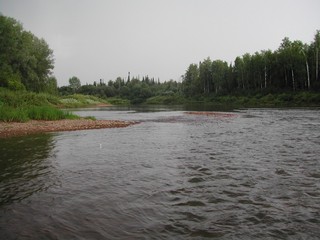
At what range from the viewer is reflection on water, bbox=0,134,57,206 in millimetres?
7168

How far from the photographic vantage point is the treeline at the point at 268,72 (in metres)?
62.7

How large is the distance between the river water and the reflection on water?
0.09 ft

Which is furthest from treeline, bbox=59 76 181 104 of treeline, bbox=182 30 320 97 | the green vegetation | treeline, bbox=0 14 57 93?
the green vegetation

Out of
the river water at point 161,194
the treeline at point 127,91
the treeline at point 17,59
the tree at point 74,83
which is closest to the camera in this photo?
the river water at point 161,194

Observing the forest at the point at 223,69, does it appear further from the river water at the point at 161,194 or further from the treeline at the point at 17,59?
the river water at the point at 161,194

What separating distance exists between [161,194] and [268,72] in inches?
3151

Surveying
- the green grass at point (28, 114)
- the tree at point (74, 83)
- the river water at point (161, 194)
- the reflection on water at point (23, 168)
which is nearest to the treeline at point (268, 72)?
the green grass at point (28, 114)

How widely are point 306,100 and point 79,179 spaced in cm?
5629

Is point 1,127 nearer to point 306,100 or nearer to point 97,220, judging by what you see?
point 97,220

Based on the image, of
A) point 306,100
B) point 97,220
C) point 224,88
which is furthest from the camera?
point 224,88

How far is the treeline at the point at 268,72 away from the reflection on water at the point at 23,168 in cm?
5700

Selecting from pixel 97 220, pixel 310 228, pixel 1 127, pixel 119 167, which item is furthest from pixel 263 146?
pixel 1 127

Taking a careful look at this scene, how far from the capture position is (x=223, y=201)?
6.38 metres

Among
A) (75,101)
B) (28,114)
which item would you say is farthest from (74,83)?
(28,114)
